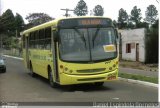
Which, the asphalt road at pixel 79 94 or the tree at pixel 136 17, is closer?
the asphalt road at pixel 79 94

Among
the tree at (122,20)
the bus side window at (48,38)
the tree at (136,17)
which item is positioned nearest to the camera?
the bus side window at (48,38)

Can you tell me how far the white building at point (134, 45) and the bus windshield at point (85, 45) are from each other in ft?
79.7

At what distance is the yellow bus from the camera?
15562 millimetres

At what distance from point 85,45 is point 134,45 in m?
27.9

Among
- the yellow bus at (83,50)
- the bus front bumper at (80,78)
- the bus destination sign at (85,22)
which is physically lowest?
the bus front bumper at (80,78)

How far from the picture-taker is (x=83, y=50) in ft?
51.6

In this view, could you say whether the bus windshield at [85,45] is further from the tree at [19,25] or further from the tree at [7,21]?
the tree at [19,25]

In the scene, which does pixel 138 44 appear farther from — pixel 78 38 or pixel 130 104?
pixel 130 104

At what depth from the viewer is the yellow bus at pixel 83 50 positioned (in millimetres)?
15562

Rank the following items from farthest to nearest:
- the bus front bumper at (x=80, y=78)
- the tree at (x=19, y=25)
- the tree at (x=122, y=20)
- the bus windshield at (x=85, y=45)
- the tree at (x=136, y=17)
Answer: the tree at (x=19, y=25)
the tree at (x=122, y=20)
the tree at (x=136, y=17)
the bus windshield at (x=85, y=45)
the bus front bumper at (x=80, y=78)

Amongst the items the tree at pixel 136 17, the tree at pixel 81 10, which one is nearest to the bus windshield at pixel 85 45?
the tree at pixel 81 10

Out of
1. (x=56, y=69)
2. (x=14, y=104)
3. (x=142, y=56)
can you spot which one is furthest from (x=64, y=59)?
(x=142, y=56)

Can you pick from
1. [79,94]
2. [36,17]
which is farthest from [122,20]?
[79,94]

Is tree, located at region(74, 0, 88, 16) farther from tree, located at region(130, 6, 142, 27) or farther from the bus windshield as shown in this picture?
the bus windshield
